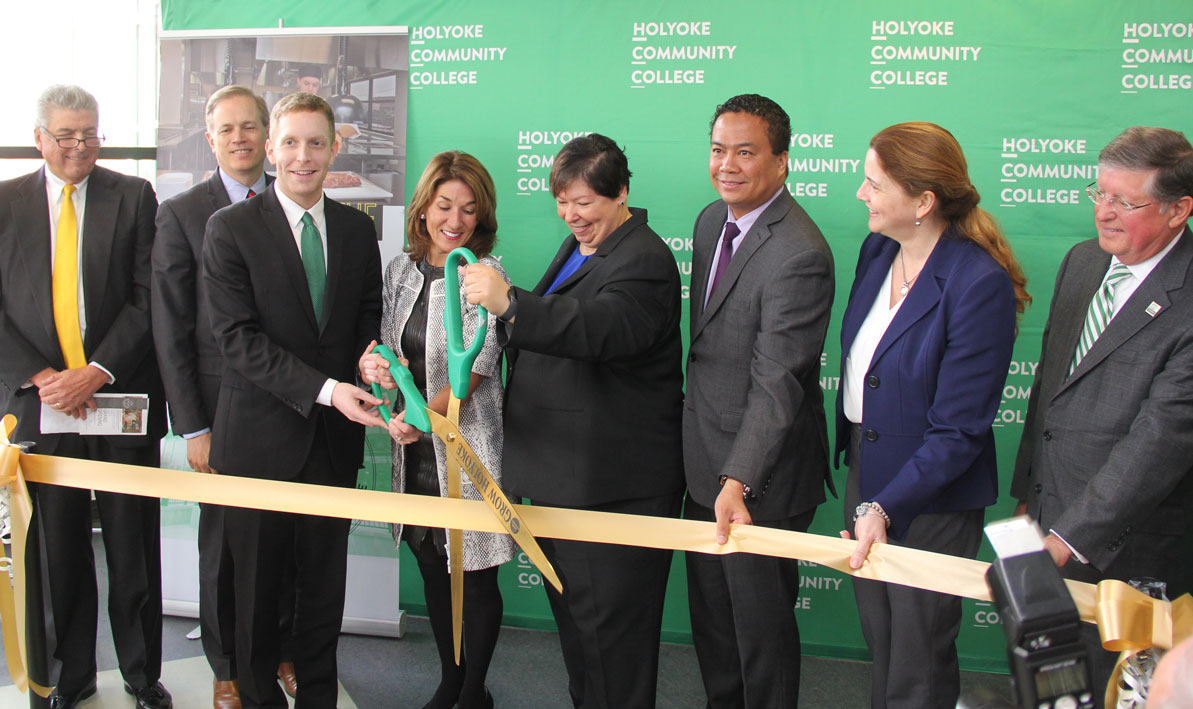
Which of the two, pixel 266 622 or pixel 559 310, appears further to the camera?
pixel 266 622

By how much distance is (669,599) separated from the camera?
369 cm

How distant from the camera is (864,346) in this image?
2223mm

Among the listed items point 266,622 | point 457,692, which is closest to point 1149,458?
point 457,692

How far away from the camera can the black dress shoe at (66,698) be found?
2875 mm

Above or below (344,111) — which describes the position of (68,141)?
below

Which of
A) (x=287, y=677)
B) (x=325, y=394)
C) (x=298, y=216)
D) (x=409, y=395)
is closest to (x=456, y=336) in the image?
(x=409, y=395)

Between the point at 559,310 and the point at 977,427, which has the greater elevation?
the point at 559,310

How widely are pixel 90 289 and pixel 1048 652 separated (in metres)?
2.82

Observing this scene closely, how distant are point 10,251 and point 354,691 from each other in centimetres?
182

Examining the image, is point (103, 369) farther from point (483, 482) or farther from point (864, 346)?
point (864, 346)

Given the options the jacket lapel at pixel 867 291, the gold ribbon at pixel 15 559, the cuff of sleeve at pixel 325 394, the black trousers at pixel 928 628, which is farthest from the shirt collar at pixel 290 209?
the black trousers at pixel 928 628

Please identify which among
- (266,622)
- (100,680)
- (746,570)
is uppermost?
(746,570)

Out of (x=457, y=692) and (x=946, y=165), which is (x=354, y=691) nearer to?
(x=457, y=692)

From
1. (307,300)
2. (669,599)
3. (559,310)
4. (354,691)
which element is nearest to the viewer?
(559,310)
